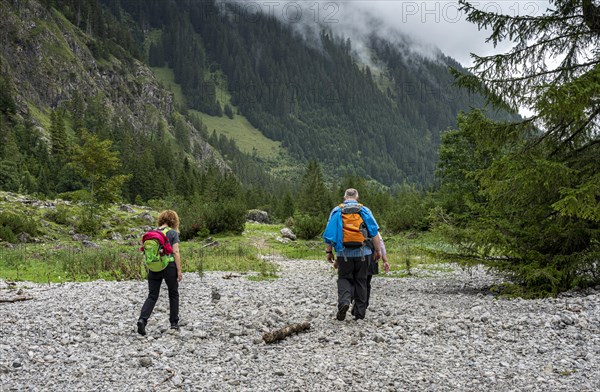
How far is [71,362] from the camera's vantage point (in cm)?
700

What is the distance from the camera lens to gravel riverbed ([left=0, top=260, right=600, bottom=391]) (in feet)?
19.9

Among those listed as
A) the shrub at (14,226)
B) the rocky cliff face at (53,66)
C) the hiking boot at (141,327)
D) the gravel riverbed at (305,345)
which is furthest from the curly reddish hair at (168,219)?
the rocky cliff face at (53,66)

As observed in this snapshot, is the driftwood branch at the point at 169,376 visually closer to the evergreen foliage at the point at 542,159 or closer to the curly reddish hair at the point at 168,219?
the curly reddish hair at the point at 168,219

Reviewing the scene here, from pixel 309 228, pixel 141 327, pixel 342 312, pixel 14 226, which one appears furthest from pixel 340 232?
pixel 309 228

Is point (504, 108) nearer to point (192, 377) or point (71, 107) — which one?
point (192, 377)

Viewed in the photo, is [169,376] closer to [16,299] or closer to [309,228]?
[16,299]

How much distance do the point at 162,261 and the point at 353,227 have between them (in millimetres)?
3870

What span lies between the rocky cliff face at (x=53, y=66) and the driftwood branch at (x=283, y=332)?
403 ft

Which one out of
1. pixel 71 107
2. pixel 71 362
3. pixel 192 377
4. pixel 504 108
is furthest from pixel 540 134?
pixel 71 107

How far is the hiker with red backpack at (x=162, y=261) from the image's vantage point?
843 centimetres

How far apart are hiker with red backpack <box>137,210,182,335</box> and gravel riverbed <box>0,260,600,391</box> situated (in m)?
0.43

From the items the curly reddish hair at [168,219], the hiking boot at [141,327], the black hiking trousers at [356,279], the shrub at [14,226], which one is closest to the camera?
the hiking boot at [141,327]

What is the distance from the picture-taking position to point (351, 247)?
927cm

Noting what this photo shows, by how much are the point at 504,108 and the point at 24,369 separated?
12.0 m
